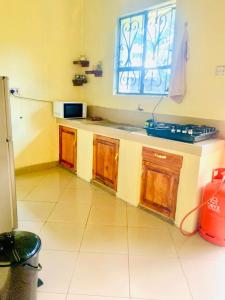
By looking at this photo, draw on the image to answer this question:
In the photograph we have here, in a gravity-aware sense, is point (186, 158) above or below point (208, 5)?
below

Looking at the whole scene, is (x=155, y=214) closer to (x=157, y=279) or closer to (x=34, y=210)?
(x=157, y=279)

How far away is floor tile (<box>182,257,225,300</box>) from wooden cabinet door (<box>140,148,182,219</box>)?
2.00 ft

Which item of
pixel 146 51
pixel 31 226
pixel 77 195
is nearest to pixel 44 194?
pixel 77 195

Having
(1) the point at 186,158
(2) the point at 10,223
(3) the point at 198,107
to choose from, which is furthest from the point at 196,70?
(2) the point at 10,223

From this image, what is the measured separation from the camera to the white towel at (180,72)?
269 centimetres

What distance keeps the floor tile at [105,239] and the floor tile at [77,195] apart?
603mm

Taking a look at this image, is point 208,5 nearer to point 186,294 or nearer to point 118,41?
point 118,41

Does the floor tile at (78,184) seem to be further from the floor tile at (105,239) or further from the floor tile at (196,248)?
the floor tile at (196,248)

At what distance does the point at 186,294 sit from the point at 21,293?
1.10m

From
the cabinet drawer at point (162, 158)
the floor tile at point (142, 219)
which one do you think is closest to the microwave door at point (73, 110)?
the cabinet drawer at point (162, 158)

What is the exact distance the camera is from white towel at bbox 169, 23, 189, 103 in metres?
2.69

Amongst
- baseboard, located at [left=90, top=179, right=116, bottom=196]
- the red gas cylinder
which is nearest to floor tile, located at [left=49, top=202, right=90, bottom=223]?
baseboard, located at [left=90, top=179, right=116, bottom=196]

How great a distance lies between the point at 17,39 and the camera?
3383 mm

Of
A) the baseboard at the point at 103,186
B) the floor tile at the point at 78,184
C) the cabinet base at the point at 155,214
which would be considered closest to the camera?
the cabinet base at the point at 155,214
